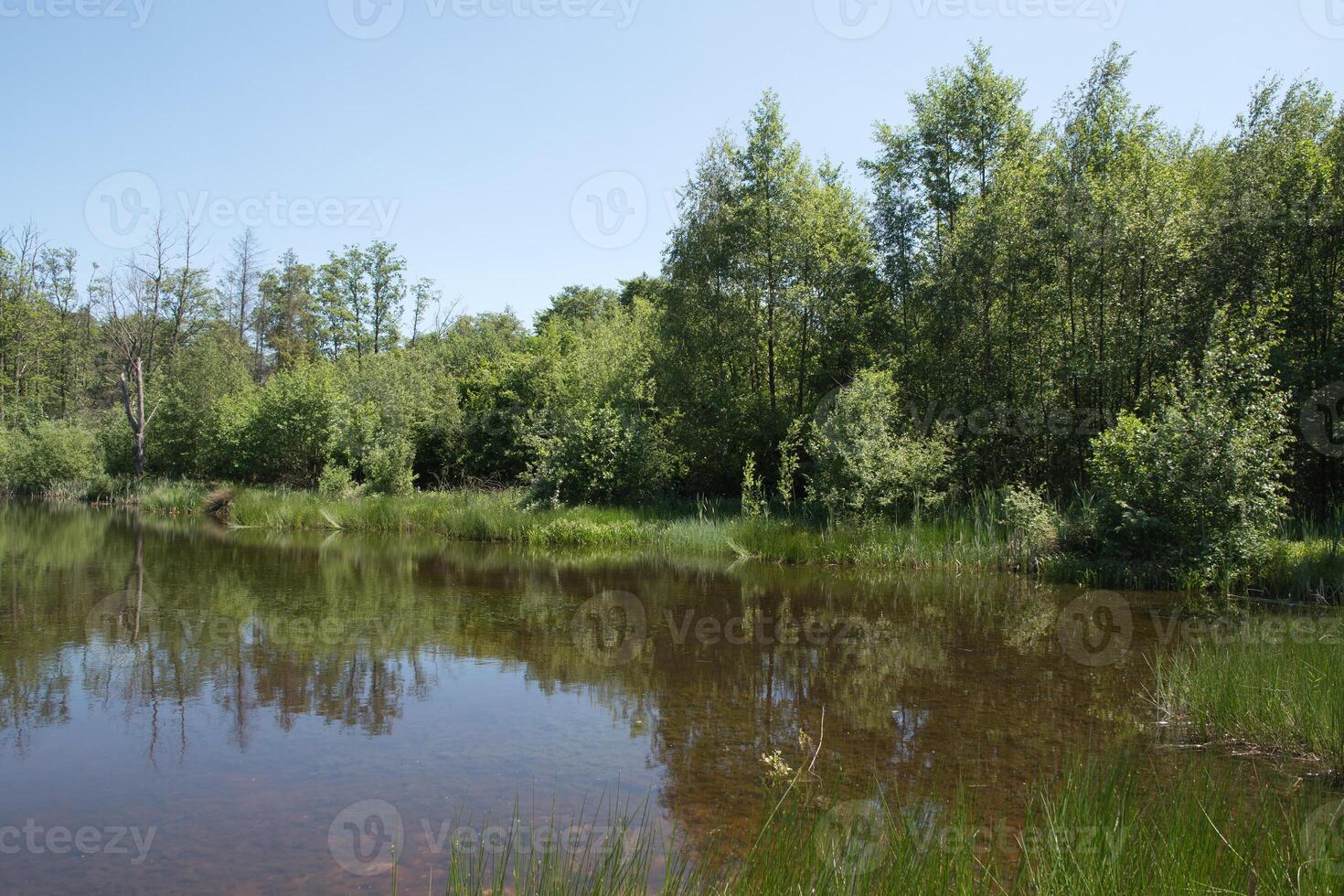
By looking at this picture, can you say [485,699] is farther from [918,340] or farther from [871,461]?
[918,340]

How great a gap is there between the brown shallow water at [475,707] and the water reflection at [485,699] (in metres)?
0.03

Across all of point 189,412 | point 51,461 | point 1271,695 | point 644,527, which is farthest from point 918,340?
point 51,461

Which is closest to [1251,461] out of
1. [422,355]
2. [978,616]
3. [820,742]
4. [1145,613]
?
[1145,613]

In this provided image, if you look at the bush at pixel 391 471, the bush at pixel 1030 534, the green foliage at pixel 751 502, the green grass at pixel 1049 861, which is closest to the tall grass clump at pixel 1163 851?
the green grass at pixel 1049 861

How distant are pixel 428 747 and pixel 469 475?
21.9 metres

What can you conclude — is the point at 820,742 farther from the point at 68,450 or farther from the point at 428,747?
the point at 68,450

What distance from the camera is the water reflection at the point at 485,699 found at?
206 inches

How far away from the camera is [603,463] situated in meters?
20.8

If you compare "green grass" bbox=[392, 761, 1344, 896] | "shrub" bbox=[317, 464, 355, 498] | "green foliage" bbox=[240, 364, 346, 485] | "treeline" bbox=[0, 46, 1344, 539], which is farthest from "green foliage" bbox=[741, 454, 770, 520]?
"green foliage" bbox=[240, 364, 346, 485]

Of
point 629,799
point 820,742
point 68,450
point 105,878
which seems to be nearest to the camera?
point 105,878

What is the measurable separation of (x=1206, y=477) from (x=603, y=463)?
42.7 ft

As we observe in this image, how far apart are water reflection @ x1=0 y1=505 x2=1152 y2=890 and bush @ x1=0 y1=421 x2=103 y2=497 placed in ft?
73.3

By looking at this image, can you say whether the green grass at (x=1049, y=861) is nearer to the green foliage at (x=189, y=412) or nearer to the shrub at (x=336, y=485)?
the shrub at (x=336, y=485)

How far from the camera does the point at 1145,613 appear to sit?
1119 cm
